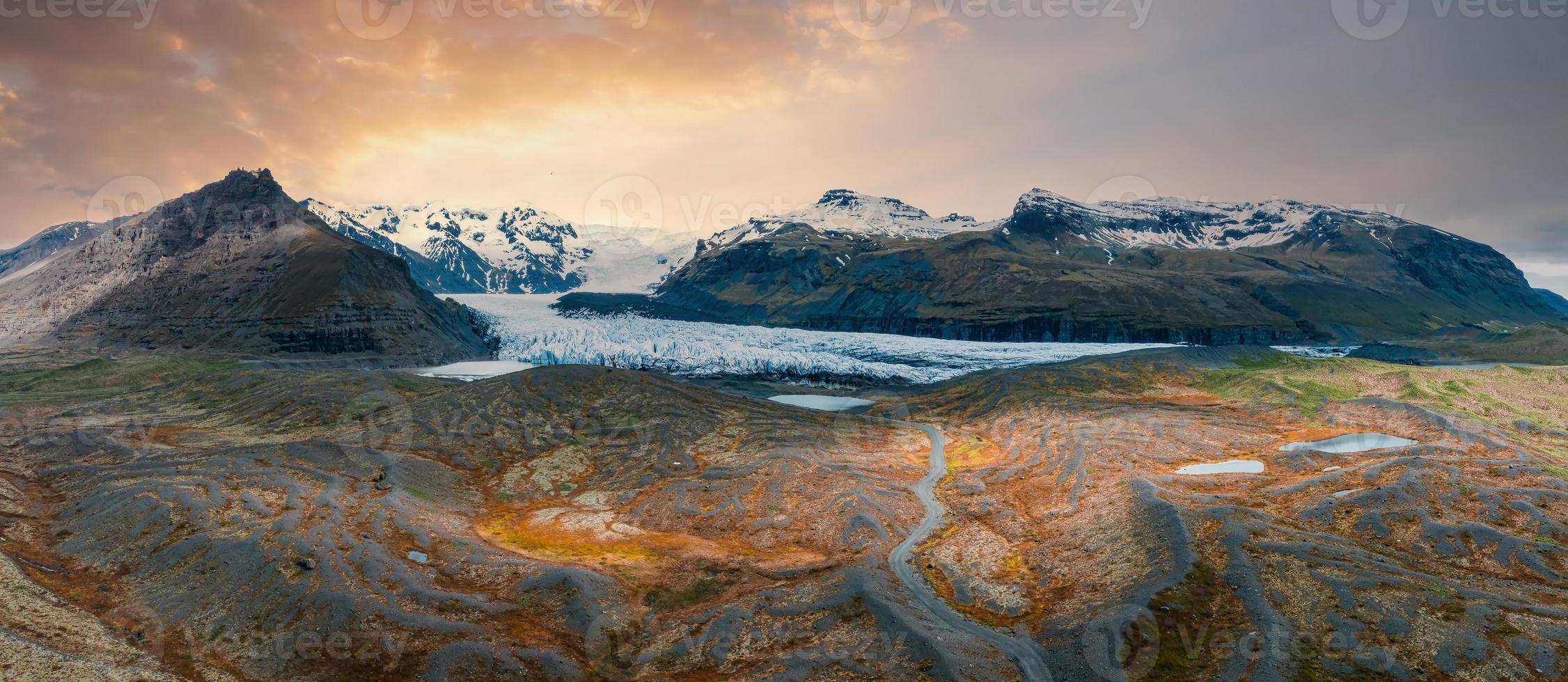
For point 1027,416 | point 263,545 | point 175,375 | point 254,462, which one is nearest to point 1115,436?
point 1027,416

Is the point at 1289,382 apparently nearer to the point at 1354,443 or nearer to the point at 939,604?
the point at 1354,443

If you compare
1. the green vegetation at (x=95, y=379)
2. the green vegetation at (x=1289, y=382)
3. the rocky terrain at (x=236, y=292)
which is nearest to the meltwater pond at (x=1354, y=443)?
the green vegetation at (x=1289, y=382)

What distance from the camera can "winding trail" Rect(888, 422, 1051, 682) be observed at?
3181 cm

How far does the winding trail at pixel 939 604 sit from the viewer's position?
31.8 metres

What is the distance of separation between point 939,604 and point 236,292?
176 m

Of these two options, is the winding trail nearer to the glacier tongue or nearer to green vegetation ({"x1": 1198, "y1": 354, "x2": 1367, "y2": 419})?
green vegetation ({"x1": 1198, "y1": 354, "x2": 1367, "y2": 419})

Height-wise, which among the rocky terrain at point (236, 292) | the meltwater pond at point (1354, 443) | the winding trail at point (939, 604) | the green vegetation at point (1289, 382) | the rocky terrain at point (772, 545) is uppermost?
the rocky terrain at point (236, 292)

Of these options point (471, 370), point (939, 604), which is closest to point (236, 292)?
point (471, 370)

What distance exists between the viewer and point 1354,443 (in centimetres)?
6775

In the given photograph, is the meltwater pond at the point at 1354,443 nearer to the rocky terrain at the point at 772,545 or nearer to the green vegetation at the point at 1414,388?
the rocky terrain at the point at 772,545

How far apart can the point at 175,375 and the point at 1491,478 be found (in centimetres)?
16272

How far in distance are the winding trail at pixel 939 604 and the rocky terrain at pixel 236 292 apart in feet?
411

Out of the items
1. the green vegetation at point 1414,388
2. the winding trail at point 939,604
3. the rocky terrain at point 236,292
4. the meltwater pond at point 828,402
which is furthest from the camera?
the rocky terrain at point 236,292

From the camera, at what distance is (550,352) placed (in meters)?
176
